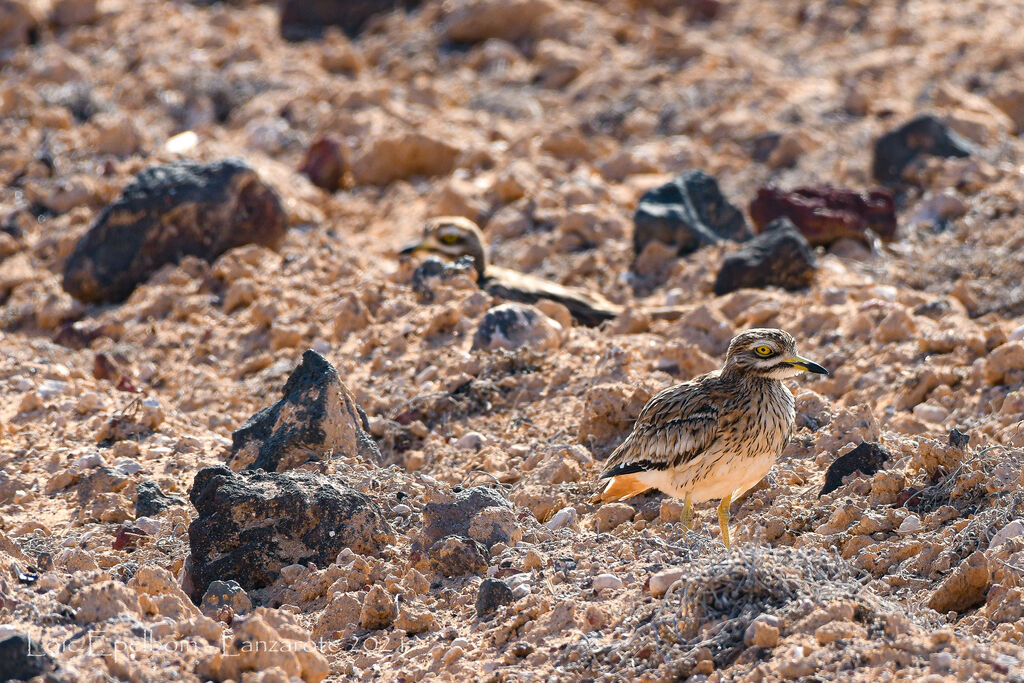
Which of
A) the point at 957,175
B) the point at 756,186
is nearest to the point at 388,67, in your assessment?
the point at 756,186

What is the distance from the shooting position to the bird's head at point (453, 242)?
823cm

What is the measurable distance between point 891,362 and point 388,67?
7.92m

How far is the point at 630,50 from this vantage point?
12945 millimetres

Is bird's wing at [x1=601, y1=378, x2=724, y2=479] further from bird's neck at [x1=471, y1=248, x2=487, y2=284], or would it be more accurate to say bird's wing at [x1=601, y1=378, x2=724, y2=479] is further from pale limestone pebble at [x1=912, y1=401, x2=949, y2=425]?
bird's neck at [x1=471, y1=248, x2=487, y2=284]

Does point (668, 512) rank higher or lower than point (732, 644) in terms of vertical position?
lower

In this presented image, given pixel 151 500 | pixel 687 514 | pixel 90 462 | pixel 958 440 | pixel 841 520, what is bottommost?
pixel 90 462

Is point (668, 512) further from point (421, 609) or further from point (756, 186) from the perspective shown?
point (756, 186)

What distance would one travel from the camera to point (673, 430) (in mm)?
5051

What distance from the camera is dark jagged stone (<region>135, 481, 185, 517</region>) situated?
17.6 feet

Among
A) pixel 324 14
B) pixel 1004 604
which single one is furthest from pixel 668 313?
pixel 324 14

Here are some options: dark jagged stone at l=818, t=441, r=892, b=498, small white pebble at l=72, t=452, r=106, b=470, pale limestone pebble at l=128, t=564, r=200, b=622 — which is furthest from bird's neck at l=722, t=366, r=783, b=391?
small white pebble at l=72, t=452, r=106, b=470

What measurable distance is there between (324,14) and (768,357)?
10548 mm

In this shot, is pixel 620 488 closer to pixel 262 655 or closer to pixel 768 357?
pixel 768 357

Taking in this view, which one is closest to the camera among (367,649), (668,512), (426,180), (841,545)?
(367,649)
